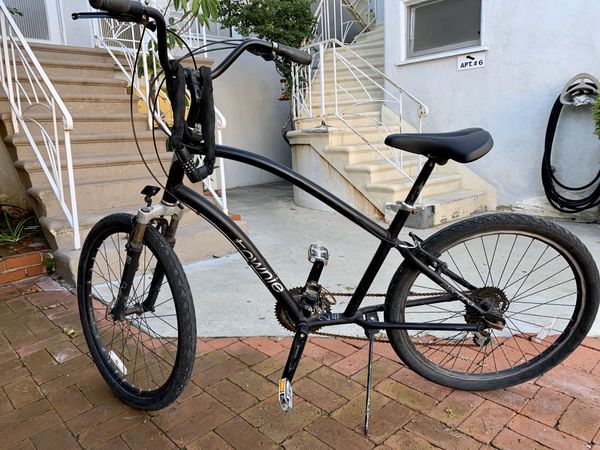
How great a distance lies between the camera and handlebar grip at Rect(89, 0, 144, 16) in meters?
1.18

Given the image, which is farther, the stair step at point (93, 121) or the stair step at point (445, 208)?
the stair step at point (445, 208)

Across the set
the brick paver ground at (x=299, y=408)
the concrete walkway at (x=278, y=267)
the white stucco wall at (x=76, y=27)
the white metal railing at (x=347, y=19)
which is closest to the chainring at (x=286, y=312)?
the brick paver ground at (x=299, y=408)

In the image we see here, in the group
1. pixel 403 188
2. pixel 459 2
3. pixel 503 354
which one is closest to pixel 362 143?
pixel 403 188

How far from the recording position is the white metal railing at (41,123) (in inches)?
115

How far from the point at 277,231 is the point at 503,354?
2603 millimetres

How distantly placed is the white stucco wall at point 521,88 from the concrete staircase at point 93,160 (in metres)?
3.00

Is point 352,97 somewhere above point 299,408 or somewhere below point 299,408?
above

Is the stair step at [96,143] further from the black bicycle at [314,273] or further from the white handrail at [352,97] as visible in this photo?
the black bicycle at [314,273]

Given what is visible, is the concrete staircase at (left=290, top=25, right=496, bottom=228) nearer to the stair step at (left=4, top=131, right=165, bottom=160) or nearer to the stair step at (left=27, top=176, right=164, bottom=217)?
the stair step at (left=4, top=131, right=165, bottom=160)

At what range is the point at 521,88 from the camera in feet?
14.5

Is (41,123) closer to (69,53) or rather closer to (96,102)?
(96,102)

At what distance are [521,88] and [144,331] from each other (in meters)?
4.09

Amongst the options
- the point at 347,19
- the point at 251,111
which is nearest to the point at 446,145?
the point at 251,111

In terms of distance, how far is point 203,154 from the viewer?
1.47m
